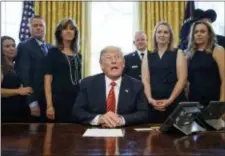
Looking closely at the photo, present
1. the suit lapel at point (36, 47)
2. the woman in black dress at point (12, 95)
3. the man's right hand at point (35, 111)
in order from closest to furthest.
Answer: the woman in black dress at point (12, 95) < the man's right hand at point (35, 111) < the suit lapel at point (36, 47)

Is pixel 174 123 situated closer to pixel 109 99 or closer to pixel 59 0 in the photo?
pixel 109 99

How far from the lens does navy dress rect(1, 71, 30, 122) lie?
10.6 feet

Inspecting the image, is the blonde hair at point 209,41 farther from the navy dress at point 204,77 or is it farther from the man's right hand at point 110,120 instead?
the man's right hand at point 110,120

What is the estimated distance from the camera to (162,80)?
3.25 metres

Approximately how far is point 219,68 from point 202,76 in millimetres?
179

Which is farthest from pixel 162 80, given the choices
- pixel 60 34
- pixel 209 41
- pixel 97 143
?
pixel 97 143

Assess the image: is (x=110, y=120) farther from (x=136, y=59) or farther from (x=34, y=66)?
(x=136, y=59)

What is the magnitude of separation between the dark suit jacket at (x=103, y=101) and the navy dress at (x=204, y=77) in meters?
0.94

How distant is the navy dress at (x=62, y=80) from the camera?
331 centimetres

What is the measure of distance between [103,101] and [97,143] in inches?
33.4

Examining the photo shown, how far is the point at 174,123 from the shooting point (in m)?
1.98

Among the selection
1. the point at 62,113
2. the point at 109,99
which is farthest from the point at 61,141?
the point at 62,113

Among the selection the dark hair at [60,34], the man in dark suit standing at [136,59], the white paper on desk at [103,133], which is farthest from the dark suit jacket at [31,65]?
the white paper on desk at [103,133]

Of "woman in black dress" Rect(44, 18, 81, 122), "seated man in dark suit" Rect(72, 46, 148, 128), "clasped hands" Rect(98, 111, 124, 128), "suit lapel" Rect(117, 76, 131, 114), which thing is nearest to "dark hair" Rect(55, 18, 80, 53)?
"woman in black dress" Rect(44, 18, 81, 122)
